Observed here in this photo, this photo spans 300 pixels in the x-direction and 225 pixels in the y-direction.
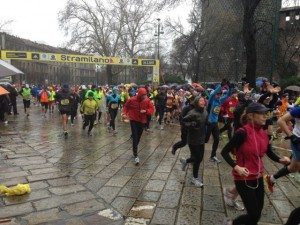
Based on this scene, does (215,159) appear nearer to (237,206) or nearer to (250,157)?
(237,206)

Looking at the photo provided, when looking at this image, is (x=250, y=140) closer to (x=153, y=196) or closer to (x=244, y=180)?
(x=244, y=180)

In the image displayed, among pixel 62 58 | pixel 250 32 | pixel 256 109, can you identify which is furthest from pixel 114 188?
pixel 62 58

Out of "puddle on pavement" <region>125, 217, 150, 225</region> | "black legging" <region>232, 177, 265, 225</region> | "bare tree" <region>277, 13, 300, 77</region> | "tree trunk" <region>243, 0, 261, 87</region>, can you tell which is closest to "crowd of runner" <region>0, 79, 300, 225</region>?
"black legging" <region>232, 177, 265, 225</region>

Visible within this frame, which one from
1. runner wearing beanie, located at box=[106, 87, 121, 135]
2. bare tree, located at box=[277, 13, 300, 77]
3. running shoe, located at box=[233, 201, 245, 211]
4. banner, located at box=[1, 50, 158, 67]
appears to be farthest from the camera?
bare tree, located at box=[277, 13, 300, 77]

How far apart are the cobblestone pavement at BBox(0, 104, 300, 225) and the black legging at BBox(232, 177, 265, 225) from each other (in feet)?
3.21

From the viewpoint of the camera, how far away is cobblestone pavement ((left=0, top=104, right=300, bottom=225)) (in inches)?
198

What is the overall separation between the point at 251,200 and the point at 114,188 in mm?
2849

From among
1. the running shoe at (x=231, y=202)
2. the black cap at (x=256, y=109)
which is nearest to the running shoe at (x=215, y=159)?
the running shoe at (x=231, y=202)

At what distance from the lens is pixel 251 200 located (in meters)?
3.91

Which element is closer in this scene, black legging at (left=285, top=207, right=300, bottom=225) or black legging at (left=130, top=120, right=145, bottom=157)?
black legging at (left=285, top=207, right=300, bottom=225)

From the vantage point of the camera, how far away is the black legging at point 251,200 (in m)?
3.89

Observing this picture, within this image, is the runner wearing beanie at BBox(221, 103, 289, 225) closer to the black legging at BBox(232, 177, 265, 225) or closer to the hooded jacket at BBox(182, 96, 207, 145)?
the black legging at BBox(232, 177, 265, 225)

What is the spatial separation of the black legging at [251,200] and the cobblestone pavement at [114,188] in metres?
0.98

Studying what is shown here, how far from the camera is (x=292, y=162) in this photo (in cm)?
480
